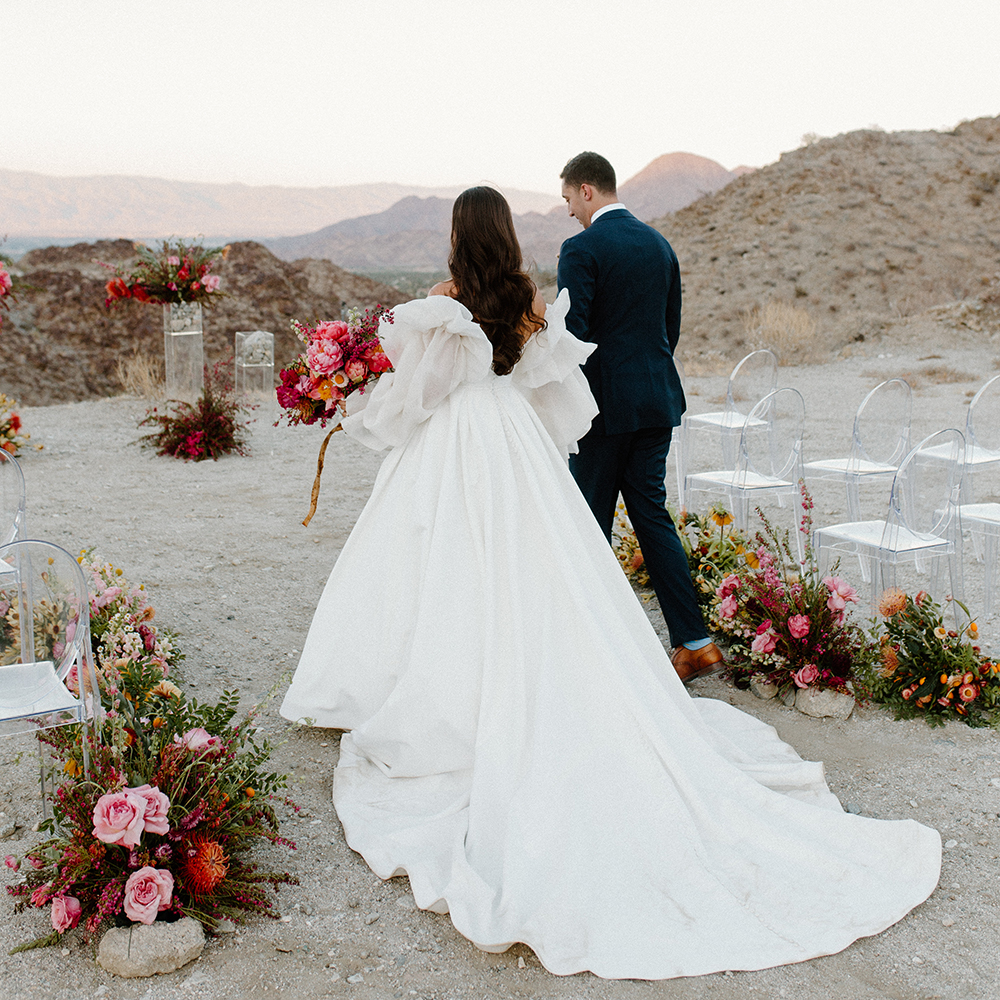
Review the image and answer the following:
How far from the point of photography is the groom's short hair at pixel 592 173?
3.81 meters

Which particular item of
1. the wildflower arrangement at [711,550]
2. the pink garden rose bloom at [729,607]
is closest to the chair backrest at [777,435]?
the wildflower arrangement at [711,550]

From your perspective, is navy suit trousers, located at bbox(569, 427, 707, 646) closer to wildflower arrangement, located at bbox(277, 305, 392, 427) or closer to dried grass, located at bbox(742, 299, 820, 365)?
wildflower arrangement, located at bbox(277, 305, 392, 427)

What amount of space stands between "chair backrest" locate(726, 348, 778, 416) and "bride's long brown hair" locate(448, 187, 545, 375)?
11.9 feet

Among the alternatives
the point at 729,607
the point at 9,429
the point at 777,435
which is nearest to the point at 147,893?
the point at 729,607

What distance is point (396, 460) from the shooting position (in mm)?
3152

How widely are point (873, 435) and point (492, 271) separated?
384cm

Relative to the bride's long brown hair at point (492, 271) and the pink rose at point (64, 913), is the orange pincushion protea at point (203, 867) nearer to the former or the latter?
the pink rose at point (64, 913)

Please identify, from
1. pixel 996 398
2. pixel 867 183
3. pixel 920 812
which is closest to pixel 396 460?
pixel 920 812

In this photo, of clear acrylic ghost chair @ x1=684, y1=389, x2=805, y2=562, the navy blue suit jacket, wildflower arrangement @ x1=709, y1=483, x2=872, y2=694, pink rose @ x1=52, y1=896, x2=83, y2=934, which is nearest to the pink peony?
wildflower arrangement @ x1=709, y1=483, x2=872, y2=694

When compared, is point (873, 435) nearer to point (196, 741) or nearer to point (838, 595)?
point (838, 595)

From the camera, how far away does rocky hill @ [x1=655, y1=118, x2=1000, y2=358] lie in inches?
1029

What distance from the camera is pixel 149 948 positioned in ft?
7.14

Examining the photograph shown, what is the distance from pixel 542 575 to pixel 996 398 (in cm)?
396

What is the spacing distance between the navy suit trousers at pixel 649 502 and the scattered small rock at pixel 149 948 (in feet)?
7.53
